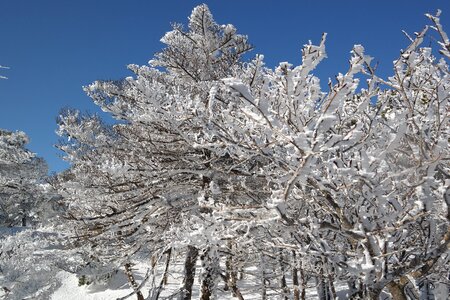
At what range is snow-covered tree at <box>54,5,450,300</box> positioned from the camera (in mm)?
2680

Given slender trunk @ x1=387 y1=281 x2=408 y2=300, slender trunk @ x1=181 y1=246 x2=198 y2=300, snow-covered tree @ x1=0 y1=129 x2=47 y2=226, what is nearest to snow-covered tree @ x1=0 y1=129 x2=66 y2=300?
snow-covered tree @ x1=0 y1=129 x2=47 y2=226

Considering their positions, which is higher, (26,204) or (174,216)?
(26,204)

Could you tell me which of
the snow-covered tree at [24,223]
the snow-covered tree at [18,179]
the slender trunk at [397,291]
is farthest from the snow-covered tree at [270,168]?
the snow-covered tree at [18,179]

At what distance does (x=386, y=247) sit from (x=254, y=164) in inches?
160

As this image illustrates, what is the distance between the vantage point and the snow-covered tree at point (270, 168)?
268cm

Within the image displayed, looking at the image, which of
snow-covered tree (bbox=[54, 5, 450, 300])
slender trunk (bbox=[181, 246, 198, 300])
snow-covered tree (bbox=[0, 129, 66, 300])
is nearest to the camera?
snow-covered tree (bbox=[54, 5, 450, 300])

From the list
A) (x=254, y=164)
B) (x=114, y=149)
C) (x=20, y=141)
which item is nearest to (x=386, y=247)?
(x=254, y=164)

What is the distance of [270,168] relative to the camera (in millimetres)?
4637

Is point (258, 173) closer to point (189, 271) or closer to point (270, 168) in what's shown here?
point (270, 168)

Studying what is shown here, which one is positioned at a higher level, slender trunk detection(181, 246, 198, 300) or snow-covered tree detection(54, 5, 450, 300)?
snow-covered tree detection(54, 5, 450, 300)

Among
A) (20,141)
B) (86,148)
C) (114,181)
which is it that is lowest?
(114,181)

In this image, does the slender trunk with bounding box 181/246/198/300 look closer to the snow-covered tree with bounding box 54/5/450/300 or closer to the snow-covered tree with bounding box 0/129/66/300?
the snow-covered tree with bounding box 54/5/450/300

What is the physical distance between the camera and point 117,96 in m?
6.94

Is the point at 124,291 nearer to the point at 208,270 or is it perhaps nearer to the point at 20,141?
the point at 208,270
